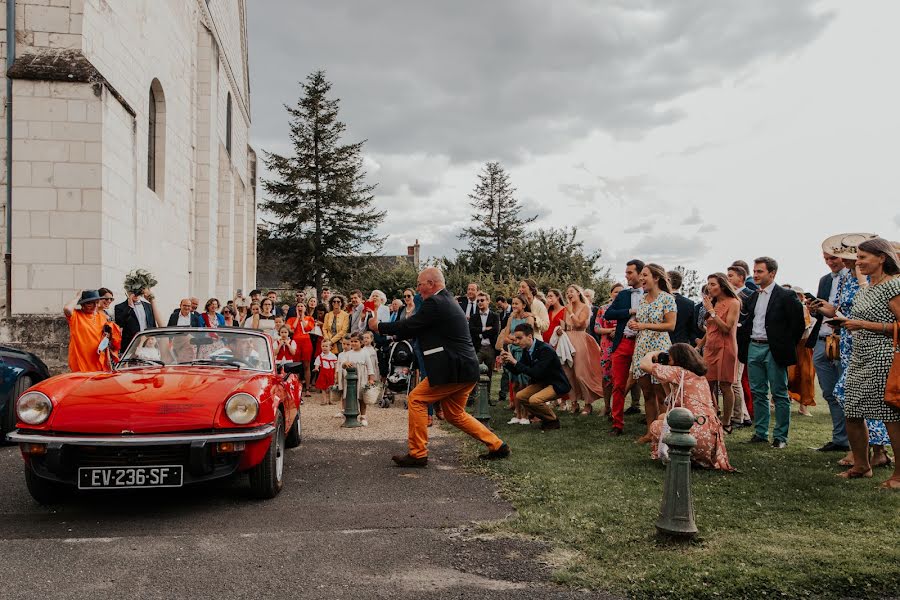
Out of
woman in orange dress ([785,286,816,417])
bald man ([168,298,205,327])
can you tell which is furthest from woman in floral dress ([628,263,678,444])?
bald man ([168,298,205,327])

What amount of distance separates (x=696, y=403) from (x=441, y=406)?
2501 mm

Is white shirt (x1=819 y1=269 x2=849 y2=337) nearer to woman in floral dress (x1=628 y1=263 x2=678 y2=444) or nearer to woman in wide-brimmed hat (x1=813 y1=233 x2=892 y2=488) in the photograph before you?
woman in wide-brimmed hat (x1=813 y1=233 x2=892 y2=488)

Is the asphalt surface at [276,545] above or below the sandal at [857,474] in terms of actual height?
below

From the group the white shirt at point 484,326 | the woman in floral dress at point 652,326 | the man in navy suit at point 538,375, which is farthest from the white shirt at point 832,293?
the white shirt at point 484,326

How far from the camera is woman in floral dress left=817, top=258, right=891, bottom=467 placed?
250 inches

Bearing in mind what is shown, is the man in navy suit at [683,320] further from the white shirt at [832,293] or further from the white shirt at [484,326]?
the white shirt at [484,326]

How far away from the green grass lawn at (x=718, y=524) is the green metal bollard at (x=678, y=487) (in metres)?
0.10

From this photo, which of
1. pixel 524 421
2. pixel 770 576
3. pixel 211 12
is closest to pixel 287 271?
pixel 211 12

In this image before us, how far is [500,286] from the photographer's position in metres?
29.5

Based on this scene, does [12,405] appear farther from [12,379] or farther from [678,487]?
[678,487]

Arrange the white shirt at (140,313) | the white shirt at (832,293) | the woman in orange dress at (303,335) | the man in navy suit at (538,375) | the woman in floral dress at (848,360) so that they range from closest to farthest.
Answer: the woman in floral dress at (848,360), the white shirt at (832,293), the man in navy suit at (538,375), the white shirt at (140,313), the woman in orange dress at (303,335)

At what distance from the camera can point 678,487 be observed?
4.38 meters

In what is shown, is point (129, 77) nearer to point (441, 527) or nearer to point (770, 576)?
point (441, 527)

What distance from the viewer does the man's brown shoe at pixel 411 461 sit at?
6.98 meters
